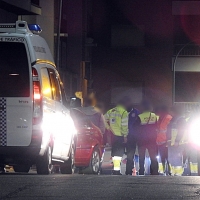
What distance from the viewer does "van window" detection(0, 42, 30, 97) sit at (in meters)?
12.2

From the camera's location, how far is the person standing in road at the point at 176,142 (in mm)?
18391

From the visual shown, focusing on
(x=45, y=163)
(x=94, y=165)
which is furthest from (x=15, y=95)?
(x=94, y=165)

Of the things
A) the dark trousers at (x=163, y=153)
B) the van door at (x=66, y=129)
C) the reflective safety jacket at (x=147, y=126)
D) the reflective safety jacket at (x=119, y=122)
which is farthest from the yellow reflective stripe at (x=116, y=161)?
the van door at (x=66, y=129)

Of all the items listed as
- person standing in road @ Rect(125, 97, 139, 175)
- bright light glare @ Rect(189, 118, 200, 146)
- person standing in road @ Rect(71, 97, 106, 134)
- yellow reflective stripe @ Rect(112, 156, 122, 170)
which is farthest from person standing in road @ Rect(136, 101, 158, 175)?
bright light glare @ Rect(189, 118, 200, 146)

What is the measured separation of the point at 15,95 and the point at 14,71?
39 centimetres

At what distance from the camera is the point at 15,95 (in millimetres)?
12219

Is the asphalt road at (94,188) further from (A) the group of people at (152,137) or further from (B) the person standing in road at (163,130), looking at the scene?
(B) the person standing in road at (163,130)

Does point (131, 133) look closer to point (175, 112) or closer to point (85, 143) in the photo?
point (85, 143)

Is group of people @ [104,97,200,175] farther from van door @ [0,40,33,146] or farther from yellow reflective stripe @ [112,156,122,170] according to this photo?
van door @ [0,40,33,146]

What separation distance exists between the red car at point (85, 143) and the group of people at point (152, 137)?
713 millimetres

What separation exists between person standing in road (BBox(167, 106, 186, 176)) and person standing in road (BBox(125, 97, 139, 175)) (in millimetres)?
1144

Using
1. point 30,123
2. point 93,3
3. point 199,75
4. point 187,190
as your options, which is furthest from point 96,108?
point 199,75

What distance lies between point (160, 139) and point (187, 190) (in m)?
9.03

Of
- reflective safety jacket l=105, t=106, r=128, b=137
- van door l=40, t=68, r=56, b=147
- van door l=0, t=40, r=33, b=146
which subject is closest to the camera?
van door l=0, t=40, r=33, b=146
